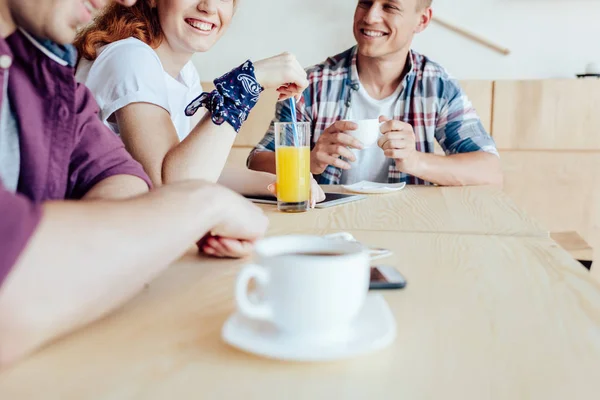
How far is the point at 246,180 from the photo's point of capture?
55.1 inches

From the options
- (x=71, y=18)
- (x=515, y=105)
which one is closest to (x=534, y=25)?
(x=515, y=105)

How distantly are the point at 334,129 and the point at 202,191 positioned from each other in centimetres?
95

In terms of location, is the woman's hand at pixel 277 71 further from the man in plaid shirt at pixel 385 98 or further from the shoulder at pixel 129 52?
the man in plaid shirt at pixel 385 98

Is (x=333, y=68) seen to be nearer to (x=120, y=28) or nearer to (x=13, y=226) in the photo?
(x=120, y=28)

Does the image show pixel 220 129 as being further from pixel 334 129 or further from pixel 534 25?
pixel 534 25

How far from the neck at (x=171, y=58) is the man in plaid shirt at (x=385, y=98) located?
39 cm

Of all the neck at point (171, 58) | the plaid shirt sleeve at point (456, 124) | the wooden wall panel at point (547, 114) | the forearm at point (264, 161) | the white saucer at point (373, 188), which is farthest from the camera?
the wooden wall panel at point (547, 114)

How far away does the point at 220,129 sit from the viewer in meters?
1.23

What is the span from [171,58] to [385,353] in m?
1.29

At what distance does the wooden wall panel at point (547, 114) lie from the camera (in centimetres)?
265

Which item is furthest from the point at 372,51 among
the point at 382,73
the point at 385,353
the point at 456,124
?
the point at 385,353

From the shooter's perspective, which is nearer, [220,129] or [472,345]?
[472,345]

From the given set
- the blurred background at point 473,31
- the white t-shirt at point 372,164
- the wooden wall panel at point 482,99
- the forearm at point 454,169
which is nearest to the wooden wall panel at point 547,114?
the wooden wall panel at point 482,99

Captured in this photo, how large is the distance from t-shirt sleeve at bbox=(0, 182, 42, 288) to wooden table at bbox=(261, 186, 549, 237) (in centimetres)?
58
